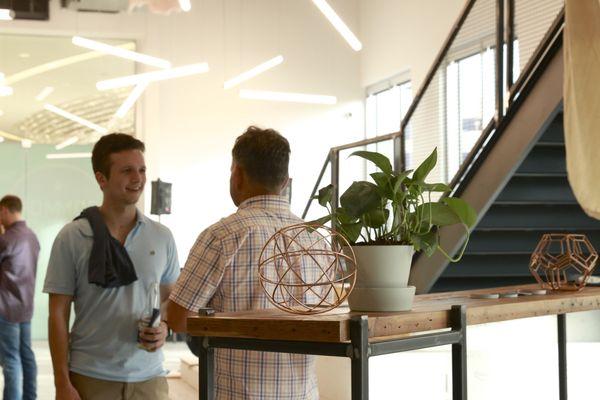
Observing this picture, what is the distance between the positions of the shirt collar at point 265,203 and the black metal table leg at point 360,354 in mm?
682

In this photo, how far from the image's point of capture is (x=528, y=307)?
7.56 ft


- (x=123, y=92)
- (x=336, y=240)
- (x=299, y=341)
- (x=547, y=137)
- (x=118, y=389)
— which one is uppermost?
(x=123, y=92)

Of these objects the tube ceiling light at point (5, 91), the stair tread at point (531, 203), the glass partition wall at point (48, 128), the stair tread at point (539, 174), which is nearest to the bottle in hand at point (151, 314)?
the stair tread at point (539, 174)

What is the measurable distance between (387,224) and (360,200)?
103 mm

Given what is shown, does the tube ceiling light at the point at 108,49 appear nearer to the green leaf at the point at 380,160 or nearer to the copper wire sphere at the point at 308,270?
the copper wire sphere at the point at 308,270

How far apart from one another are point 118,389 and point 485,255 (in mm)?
4021

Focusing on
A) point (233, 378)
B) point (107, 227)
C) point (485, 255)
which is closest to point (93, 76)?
point (485, 255)

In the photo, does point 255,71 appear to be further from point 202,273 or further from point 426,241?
point 426,241

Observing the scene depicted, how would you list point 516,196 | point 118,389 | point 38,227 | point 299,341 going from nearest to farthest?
point 299,341 < point 118,389 < point 516,196 < point 38,227

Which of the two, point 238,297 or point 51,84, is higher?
point 51,84

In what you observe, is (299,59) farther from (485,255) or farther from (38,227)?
(485,255)

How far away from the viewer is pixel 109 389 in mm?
2777

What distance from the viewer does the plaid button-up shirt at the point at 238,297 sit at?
2.19 metres

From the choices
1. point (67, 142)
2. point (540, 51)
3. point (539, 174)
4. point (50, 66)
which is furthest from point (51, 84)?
point (540, 51)
